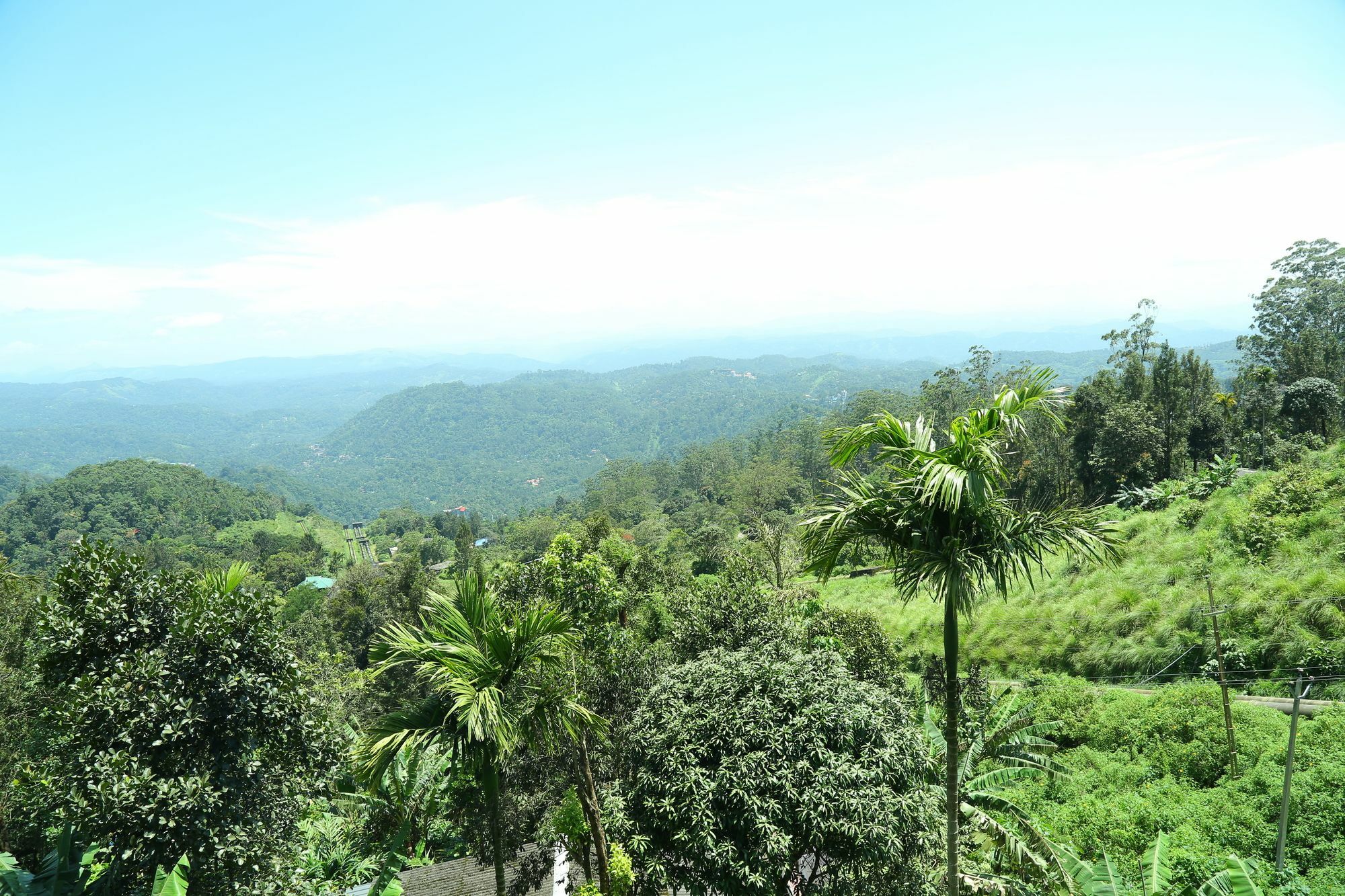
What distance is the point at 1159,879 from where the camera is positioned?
721cm

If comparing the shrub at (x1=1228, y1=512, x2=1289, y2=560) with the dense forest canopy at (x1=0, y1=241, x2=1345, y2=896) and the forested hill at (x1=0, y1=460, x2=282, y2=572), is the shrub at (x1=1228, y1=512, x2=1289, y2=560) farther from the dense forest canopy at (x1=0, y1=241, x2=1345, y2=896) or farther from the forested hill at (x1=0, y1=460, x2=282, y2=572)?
the forested hill at (x1=0, y1=460, x2=282, y2=572)

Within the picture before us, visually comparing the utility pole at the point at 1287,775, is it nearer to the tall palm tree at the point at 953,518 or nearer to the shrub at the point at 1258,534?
the tall palm tree at the point at 953,518

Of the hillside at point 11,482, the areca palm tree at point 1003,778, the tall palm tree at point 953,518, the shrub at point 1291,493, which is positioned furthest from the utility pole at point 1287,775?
the hillside at point 11,482

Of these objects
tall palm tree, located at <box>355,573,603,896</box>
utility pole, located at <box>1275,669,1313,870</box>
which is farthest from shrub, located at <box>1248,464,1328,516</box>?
tall palm tree, located at <box>355,573,603,896</box>

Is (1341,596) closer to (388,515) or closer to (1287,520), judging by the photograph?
(1287,520)

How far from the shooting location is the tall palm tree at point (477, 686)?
5469 mm

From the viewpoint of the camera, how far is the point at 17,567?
2822 inches

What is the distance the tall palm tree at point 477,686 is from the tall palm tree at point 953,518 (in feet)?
8.75

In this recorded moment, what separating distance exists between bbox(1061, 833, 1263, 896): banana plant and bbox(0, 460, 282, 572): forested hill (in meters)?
80.7

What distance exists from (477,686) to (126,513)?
10453cm

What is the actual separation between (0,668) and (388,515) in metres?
108

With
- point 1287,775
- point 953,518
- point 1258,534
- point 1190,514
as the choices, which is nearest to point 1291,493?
point 1258,534

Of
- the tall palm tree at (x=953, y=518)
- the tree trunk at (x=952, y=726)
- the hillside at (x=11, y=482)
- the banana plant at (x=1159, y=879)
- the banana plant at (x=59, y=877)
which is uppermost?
the tall palm tree at (x=953, y=518)

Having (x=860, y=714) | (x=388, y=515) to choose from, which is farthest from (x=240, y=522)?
(x=860, y=714)
